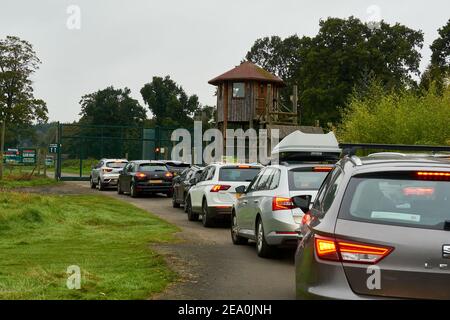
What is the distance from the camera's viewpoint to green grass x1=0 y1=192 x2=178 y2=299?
8.00 meters

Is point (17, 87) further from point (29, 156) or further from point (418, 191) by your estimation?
point (418, 191)

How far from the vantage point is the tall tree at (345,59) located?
220 ft

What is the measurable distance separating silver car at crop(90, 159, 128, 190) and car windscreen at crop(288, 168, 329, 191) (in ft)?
76.6

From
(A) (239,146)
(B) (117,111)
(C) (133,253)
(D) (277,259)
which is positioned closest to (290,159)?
(D) (277,259)

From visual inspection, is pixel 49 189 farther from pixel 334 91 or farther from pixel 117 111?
pixel 117 111

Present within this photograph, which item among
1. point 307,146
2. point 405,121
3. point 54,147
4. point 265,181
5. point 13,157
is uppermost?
point 405,121

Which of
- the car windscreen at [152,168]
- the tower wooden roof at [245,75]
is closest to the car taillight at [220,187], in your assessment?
the car windscreen at [152,168]

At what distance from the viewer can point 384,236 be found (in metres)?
4.87

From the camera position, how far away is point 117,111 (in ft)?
364

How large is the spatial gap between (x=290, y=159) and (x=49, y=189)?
22.5 m

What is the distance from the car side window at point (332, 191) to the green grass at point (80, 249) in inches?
110

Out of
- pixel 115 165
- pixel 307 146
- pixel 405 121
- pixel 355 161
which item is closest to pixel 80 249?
pixel 307 146

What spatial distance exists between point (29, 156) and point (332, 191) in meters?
37.7

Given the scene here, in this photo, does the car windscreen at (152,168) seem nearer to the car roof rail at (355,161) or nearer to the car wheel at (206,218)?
the car wheel at (206,218)
